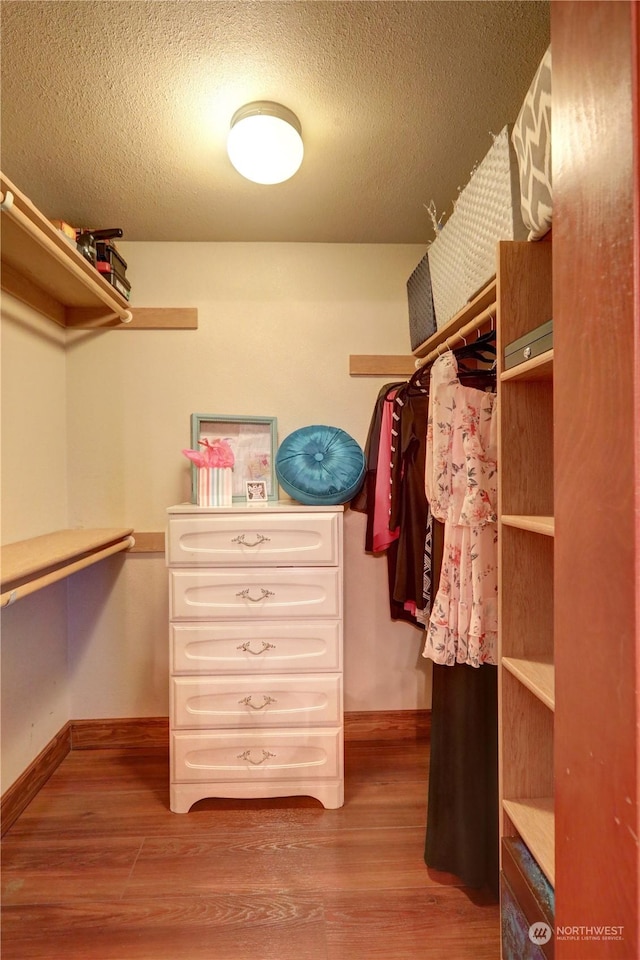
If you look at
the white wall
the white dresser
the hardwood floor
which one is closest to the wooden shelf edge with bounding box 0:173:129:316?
the white wall

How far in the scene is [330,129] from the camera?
150 centimetres

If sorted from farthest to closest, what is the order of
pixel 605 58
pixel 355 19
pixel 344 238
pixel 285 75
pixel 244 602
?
pixel 344 238, pixel 244 602, pixel 285 75, pixel 355 19, pixel 605 58

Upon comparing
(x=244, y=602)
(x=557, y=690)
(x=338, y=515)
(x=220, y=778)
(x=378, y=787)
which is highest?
(x=338, y=515)

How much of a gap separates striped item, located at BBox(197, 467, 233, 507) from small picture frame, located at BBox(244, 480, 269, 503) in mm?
119

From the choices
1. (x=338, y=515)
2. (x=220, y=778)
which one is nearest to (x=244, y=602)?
(x=338, y=515)

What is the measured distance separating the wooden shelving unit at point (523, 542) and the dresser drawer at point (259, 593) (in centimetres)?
75

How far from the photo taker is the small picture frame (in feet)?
6.70

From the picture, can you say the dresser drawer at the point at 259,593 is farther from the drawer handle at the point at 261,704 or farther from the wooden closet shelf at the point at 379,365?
the wooden closet shelf at the point at 379,365

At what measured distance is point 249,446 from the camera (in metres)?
2.21

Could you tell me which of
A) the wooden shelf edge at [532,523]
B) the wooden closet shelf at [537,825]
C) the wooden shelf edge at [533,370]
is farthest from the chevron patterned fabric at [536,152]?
the wooden closet shelf at [537,825]

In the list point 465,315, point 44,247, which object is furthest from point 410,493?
point 44,247

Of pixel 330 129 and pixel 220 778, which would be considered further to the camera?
pixel 220 778

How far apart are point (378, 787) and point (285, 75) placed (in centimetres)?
256

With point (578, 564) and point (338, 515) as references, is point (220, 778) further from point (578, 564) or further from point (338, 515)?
point (578, 564)
